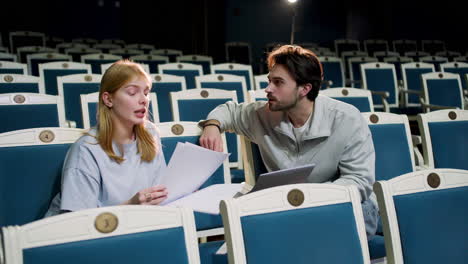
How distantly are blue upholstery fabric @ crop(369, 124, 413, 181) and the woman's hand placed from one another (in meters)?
1.29

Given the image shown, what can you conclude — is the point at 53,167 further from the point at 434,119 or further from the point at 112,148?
the point at 434,119

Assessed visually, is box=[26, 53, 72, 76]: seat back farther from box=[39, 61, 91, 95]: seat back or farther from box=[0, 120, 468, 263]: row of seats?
box=[0, 120, 468, 263]: row of seats

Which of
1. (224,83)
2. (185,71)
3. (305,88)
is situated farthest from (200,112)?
(185,71)

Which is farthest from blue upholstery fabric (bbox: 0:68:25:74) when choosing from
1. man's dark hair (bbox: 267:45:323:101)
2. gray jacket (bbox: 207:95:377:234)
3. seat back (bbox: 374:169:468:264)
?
seat back (bbox: 374:169:468:264)

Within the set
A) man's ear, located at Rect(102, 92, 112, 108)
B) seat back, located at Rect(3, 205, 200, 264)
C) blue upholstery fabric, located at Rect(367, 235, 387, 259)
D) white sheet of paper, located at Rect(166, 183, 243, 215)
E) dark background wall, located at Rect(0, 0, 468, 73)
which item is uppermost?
dark background wall, located at Rect(0, 0, 468, 73)

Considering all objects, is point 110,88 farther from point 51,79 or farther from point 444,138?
point 51,79

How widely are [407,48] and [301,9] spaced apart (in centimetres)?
255

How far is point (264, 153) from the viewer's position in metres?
2.12

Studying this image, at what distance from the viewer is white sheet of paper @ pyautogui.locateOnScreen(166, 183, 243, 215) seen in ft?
5.39

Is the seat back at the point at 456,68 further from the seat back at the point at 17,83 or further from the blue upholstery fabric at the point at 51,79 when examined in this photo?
the seat back at the point at 17,83

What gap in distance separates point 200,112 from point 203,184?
0.79 metres

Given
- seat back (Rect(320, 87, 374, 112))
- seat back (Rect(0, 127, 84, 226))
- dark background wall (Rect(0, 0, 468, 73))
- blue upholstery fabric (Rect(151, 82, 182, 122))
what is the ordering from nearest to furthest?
1. seat back (Rect(0, 127, 84, 226))
2. seat back (Rect(320, 87, 374, 112))
3. blue upholstery fabric (Rect(151, 82, 182, 122))
4. dark background wall (Rect(0, 0, 468, 73))

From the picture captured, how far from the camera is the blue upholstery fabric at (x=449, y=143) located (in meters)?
2.62

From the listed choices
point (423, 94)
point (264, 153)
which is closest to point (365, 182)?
point (264, 153)
